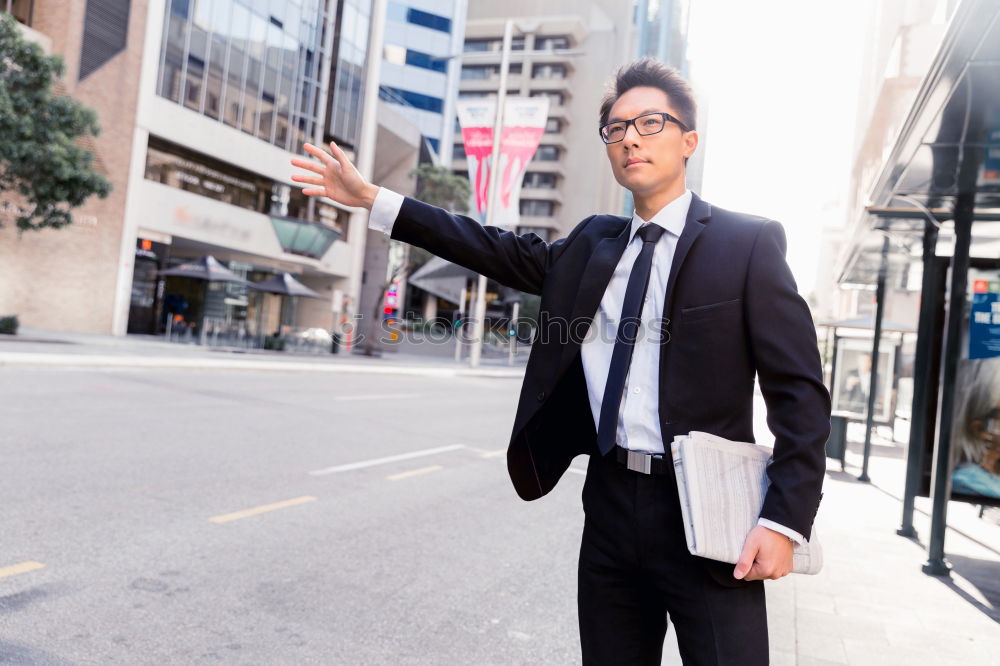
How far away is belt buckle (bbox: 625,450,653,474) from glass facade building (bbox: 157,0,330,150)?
1310 inches

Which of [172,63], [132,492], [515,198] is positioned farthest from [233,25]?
[132,492]

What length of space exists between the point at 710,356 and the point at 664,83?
0.75 metres

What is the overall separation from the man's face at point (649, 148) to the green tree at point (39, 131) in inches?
884

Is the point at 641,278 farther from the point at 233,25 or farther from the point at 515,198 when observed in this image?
the point at 233,25

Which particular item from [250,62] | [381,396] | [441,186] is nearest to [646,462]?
[381,396]

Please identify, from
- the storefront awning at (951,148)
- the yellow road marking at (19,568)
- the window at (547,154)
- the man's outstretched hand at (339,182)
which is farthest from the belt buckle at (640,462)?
the window at (547,154)

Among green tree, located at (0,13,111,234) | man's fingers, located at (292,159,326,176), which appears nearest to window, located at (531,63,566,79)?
green tree, located at (0,13,111,234)

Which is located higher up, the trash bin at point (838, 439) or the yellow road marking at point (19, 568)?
the trash bin at point (838, 439)

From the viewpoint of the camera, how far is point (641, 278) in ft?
6.57

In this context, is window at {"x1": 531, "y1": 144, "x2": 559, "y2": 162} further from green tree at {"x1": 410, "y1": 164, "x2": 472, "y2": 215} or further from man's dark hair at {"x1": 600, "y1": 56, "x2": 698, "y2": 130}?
man's dark hair at {"x1": 600, "y1": 56, "x2": 698, "y2": 130}

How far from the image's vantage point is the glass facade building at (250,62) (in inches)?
→ 1251

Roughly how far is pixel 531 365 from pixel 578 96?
289 feet

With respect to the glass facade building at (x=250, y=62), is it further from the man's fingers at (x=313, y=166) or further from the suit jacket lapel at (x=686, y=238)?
the suit jacket lapel at (x=686, y=238)

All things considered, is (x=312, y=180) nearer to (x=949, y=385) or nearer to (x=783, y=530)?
(x=783, y=530)
